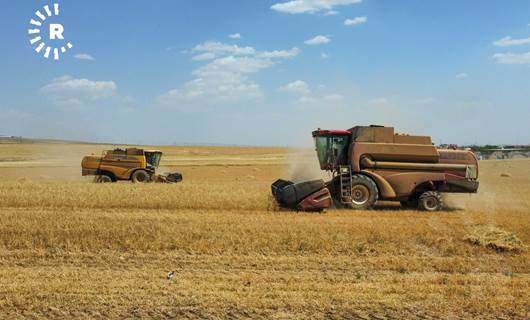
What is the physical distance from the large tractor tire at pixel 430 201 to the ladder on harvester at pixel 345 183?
240 cm

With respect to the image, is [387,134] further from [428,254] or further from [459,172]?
[428,254]

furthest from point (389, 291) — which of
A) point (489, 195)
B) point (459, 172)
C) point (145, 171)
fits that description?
point (145, 171)

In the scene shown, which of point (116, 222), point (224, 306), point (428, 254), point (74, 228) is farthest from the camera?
point (116, 222)

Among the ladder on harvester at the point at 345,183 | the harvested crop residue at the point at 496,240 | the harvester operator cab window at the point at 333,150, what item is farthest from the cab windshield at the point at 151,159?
the harvested crop residue at the point at 496,240

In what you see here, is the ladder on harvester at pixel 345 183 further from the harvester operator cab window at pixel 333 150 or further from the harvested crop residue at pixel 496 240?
the harvested crop residue at pixel 496 240

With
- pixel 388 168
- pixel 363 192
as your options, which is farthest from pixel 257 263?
pixel 388 168

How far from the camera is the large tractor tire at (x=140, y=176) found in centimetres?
2509

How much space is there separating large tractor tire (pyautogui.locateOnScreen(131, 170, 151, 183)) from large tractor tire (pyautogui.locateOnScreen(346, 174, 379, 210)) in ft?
42.7

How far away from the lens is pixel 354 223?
12164 mm

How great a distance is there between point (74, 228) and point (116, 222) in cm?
105

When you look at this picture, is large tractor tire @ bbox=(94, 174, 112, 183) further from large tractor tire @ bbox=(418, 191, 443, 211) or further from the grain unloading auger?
large tractor tire @ bbox=(418, 191, 443, 211)

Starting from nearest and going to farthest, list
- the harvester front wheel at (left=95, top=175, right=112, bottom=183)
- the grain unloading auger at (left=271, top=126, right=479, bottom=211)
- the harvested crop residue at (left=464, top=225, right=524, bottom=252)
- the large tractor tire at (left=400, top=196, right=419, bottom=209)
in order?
1. the harvested crop residue at (left=464, top=225, right=524, bottom=252)
2. the grain unloading auger at (left=271, top=126, right=479, bottom=211)
3. the large tractor tire at (left=400, top=196, right=419, bottom=209)
4. the harvester front wheel at (left=95, top=175, right=112, bottom=183)

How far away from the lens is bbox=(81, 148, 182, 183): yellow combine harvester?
25.1m

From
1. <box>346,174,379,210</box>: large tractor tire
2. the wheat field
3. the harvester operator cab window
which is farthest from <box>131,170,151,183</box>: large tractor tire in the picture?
<box>346,174,379,210</box>: large tractor tire
